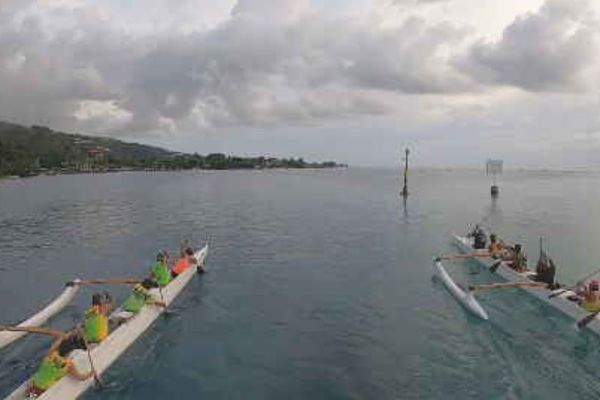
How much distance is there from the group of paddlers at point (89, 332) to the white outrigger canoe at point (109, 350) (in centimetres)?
20

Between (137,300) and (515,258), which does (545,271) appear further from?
(137,300)

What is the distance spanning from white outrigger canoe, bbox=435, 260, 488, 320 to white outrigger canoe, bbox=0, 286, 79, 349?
A: 20.6 m

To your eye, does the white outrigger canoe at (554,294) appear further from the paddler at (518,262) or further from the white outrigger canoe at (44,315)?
the white outrigger canoe at (44,315)

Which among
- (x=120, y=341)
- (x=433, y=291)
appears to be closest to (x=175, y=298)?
(x=120, y=341)

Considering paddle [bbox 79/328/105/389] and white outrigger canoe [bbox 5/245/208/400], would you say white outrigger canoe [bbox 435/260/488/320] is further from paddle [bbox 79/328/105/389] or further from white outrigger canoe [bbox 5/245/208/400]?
paddle [bbox 79/328/105/389]

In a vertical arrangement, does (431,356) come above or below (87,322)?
below

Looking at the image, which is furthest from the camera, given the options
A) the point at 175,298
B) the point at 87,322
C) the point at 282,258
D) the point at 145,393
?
the point at 282,258

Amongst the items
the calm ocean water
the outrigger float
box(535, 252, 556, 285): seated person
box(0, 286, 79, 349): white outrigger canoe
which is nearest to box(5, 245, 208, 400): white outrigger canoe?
the calm ocean water

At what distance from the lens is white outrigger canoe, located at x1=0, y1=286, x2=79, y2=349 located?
2352cm

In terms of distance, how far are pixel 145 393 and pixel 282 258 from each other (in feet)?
79.1

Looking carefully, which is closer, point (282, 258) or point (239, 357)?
point (239, 357)

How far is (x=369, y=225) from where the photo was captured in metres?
64.3

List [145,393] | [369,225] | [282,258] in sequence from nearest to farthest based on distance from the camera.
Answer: [145,393]
[282,258]
[369,225]

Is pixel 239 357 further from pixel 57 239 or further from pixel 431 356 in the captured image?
pixel 57 239
